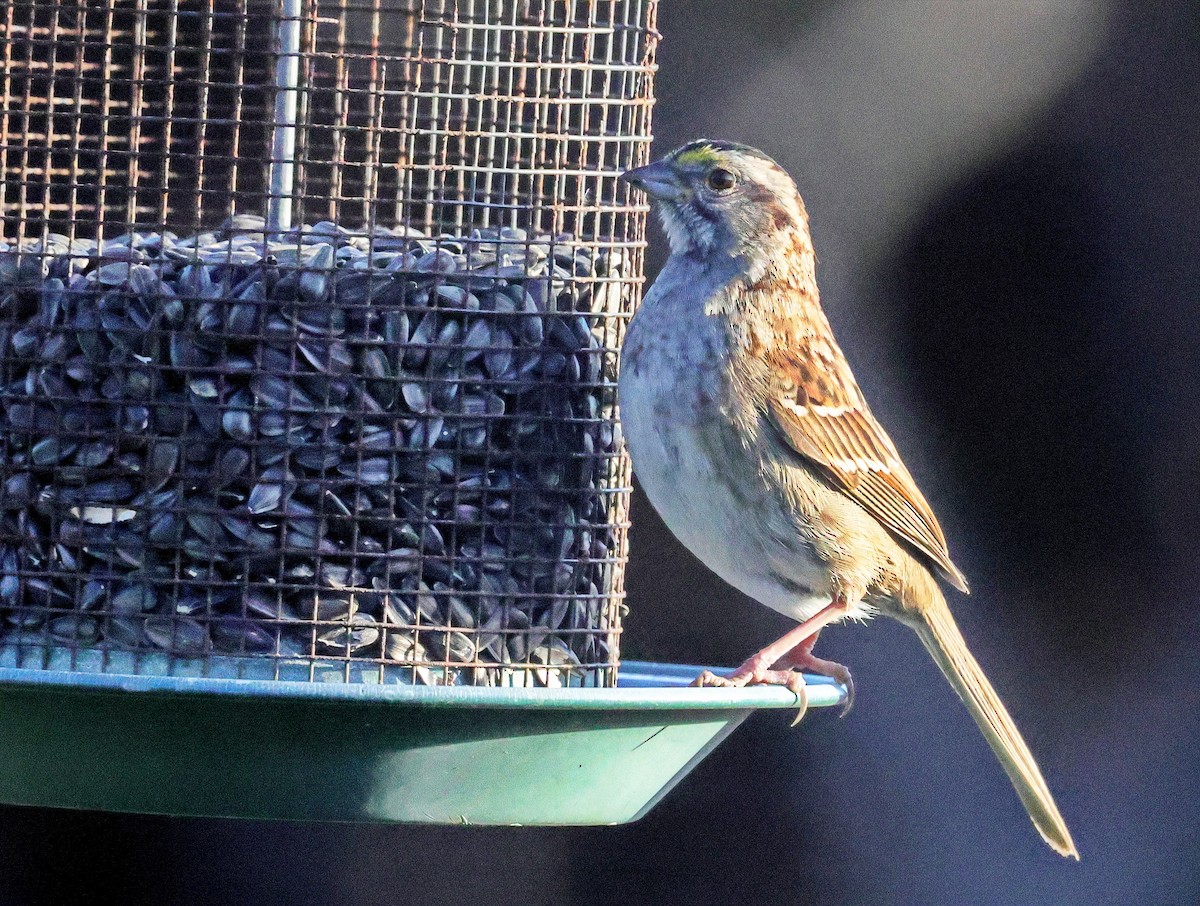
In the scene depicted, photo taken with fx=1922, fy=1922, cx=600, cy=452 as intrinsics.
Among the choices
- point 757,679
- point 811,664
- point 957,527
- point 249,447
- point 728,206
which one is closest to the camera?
point 249,447

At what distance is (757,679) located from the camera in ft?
12.6

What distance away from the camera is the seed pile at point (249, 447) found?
11.4ft

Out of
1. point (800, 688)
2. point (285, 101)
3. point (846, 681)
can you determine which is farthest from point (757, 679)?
point (285, 101)

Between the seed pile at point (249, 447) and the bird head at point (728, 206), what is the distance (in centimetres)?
62

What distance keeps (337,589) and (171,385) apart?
482mm

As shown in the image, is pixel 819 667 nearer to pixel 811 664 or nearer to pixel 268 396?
pixel 811 664

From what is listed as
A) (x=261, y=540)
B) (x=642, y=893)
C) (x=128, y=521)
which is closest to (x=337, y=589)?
(x=261, y=540)

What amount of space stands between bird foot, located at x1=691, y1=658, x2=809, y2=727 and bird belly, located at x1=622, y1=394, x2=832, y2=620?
209 millimetres

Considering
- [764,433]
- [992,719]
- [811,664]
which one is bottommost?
[992,719]

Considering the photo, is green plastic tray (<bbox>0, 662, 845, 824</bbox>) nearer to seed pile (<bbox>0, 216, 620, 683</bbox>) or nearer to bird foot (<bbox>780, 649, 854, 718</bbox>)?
seed pile (<bbox>0, 216, 620, 683</bbox>)

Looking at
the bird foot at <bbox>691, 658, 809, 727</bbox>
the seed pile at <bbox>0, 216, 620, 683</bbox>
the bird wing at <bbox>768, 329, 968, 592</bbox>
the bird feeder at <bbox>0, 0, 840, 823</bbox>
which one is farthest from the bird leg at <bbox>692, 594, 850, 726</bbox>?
the seed pile at <bbox>0, 216, 620, 683</bbox>

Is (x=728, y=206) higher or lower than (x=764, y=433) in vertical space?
higher

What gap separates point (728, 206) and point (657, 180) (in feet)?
0.83

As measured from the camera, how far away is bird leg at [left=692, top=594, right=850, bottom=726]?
3.71 meters
